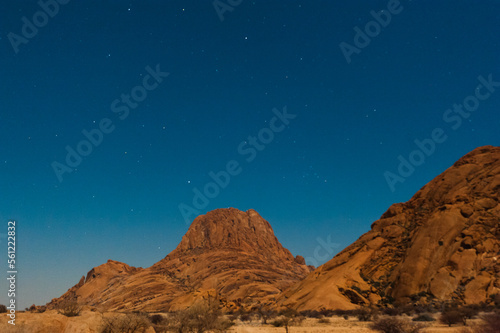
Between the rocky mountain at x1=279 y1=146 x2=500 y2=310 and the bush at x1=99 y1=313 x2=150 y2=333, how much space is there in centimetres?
4178

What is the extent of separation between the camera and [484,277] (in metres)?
41.9

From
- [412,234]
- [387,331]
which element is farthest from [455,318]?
[412,234]

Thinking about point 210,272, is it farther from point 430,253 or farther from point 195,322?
point 195,322

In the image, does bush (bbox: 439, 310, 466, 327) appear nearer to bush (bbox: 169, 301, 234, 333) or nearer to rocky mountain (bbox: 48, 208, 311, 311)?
bush (bbox: 169, 301, 234, 333)

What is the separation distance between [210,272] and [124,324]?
115 meters

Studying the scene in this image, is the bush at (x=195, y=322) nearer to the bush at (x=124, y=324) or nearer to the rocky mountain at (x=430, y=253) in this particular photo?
the bush at (x=124, y=324)

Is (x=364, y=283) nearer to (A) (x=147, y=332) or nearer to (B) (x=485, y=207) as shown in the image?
(B) (x=485, y=207)

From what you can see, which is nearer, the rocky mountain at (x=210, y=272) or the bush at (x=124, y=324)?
the bush at (x=124, y=324)

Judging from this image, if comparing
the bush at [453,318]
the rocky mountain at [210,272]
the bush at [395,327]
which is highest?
the rocky mountain at [210,272]

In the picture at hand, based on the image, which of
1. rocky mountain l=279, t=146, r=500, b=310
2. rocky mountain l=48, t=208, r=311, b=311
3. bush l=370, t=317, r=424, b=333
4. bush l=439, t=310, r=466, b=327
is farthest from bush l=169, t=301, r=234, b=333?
rocky mountain l=48, t=208, r=311, b=311

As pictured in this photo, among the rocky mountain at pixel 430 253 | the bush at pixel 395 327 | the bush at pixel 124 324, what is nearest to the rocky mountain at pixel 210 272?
the rocky mountain at pixel 430 253

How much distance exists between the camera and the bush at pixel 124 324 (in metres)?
11.2

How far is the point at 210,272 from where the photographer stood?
12181 centimetres

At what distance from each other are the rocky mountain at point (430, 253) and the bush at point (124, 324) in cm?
4178
